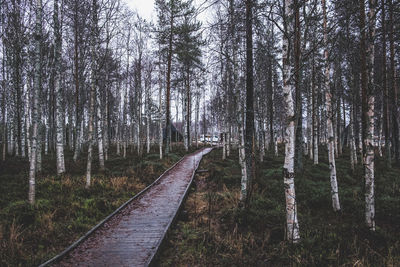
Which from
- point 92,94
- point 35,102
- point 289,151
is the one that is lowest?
point 289,151

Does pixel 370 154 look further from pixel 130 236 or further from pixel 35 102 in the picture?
pixel 35 102

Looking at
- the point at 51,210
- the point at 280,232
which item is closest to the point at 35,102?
the point at 51,210

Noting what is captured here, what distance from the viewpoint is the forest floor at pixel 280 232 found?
3863mm

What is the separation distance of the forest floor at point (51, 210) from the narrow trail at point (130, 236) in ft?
1.63

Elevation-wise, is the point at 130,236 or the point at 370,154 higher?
the point at 370,154

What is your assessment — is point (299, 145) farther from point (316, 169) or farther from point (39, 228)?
point (39, 228)

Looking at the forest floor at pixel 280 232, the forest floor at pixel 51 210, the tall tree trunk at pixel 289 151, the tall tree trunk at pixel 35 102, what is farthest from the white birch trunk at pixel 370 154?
the tall tree trunk at pixel 35 102

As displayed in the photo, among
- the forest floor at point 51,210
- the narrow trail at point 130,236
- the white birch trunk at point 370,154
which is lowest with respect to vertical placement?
the narrow trail at point 130,236

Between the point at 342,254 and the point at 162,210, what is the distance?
4828mm

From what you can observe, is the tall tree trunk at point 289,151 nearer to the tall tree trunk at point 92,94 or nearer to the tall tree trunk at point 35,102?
the tall tree trunk at point 35,102

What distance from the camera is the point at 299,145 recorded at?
10.4 m

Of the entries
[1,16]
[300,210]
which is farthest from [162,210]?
[1,16]

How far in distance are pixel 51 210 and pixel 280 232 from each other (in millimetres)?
6696

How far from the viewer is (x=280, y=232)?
188 inches
